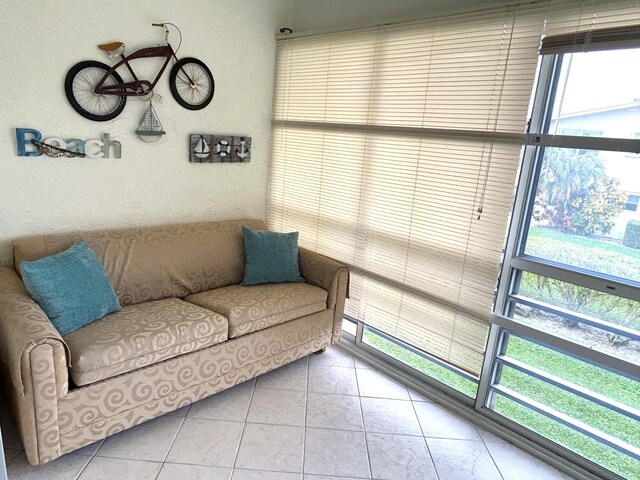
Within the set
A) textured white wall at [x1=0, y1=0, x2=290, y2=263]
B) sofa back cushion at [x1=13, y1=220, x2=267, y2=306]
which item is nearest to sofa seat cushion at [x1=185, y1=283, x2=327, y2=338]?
sofa back cushion at [x1=13, y1=220, x2=267, y2=306]

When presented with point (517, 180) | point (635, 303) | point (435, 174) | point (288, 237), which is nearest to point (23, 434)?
point (288, 237)

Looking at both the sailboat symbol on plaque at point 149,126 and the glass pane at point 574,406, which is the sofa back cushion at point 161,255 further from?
the glass pane at point 574,406

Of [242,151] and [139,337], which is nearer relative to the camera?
[139,337]

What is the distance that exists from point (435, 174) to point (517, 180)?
47cm

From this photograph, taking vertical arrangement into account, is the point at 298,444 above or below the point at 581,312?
below

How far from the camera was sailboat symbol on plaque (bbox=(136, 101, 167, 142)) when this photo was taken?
9.18ft

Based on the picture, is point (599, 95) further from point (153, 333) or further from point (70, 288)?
point (70, 288)

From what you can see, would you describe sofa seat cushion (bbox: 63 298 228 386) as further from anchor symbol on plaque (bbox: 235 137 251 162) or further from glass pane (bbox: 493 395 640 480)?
glass pane (bbox: 493 395 640 480)

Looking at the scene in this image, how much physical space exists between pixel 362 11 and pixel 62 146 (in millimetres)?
2099

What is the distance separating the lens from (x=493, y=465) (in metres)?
2.11

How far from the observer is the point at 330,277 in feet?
9.59

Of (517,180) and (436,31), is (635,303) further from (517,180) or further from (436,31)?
(436,31)

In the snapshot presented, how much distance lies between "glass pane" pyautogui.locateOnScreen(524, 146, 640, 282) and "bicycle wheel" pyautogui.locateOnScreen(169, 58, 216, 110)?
229cm

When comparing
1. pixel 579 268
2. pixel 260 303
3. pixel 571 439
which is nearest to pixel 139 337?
pixel 260 303
